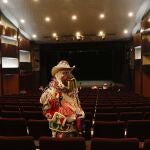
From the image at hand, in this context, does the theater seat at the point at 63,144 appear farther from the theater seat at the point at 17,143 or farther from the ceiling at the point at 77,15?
the ceiling at the point at 77,15

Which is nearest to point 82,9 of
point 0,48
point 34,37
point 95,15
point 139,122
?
point 95,15

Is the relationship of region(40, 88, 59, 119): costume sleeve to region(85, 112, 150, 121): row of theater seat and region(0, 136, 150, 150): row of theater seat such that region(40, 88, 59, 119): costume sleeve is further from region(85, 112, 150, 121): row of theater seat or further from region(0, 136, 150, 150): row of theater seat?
region(85, 112, 150, 121): row of theater seat

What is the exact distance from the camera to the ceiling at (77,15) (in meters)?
12.9

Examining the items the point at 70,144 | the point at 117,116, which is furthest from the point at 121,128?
the point at 70,144

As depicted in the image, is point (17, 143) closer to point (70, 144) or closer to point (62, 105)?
point (70, 144)

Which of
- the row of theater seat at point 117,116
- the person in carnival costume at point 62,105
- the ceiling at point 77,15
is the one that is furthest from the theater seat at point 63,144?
the ceiling at point 77,15

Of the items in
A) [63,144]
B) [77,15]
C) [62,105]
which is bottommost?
[63,144]

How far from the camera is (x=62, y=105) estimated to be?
3.22 meters

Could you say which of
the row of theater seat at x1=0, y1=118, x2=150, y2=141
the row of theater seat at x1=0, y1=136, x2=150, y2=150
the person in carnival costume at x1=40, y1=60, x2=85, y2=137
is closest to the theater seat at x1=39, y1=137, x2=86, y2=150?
the row of theater seat at x1=0, y1=136, x2=150, y2=150

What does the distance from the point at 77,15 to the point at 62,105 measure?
11.7 m

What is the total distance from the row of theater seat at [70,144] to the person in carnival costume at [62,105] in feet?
1.66

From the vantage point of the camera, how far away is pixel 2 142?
2.72 metres

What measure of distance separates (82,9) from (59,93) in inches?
431

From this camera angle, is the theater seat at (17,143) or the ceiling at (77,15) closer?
the theater seat at (17,143)
